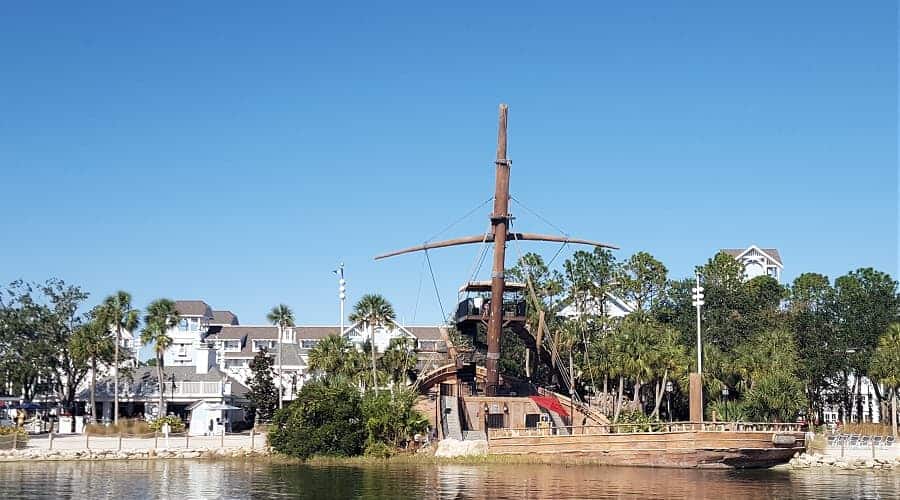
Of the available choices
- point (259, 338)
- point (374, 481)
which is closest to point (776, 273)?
point (259, 338)

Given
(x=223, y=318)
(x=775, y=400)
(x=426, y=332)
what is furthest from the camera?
(x=223, y=318)

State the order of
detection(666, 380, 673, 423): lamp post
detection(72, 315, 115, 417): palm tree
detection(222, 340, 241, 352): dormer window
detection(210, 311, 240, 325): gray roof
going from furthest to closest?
detection(210, 311, 240, 325): gray roof
detection(222, 340, 241, 352): dormer window
detection(72, 315, 115, 417): palm tree
detection(666, 380, 673, 423): lamp post

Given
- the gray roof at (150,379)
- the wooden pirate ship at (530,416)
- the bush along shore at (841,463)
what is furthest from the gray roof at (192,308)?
the bush along shore at (841,463)

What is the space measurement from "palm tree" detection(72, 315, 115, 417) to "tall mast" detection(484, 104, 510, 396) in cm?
3191

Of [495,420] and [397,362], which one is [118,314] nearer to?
[397,362]

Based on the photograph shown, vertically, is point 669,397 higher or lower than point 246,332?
lower

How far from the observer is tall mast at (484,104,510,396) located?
195 ft

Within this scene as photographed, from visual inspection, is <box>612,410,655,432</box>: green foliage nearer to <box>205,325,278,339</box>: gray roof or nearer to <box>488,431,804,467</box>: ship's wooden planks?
<box>488,431,804,467</box>: ship's wooden planks

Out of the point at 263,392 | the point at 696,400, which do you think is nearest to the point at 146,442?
the point at 263,392

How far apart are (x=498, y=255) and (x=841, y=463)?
2090 cm

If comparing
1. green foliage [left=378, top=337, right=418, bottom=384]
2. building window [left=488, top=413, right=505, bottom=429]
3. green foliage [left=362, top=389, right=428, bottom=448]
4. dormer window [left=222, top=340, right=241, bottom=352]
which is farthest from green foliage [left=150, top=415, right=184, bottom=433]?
dormer window [left=222, top=340, right=241, bottom=352]

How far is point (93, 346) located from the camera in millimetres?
76875

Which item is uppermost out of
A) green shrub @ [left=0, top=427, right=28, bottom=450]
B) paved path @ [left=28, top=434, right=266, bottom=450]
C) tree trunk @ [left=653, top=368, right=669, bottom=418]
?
tree trunk @ [left=653, top=368, right=669, bottom=418]

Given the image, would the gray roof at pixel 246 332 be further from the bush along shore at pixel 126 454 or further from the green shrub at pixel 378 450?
the green shrub at pixel 378 450
